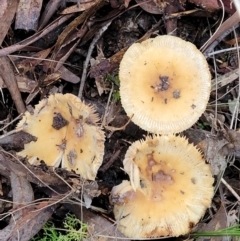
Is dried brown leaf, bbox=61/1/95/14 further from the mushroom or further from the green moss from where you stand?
the green moss

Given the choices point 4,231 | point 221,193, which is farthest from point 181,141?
point 4,231

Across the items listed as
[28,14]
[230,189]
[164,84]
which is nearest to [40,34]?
[28,14]

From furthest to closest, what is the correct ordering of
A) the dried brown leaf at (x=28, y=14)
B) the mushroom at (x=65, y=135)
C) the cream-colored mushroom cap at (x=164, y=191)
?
the dried brown leaf at (x=28, y=14)
the cream-colored mushroom cap at (x=164, y=191)
the mushroom at (x=65, y=135)

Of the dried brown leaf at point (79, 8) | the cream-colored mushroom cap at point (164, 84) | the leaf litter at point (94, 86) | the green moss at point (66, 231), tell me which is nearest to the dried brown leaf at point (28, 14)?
the leaf litter at point (94, 86)

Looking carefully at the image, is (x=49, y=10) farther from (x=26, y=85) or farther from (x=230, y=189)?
(x=230, y=189)

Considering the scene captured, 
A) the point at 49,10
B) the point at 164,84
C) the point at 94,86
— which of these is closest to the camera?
the point at 164,84

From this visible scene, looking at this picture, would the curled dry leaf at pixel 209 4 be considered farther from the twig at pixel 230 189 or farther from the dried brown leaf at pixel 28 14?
the twig at pixel 230 189
